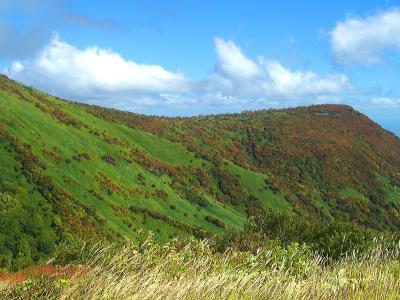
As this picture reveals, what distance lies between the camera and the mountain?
164 feet

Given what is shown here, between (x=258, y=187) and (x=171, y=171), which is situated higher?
(x=171, y=171)

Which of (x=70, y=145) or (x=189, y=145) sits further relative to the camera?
(x=189, y=145)

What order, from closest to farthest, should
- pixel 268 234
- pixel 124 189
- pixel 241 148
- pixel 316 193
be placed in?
pixel 268 234
pixel 124 189
pixel 316 193
pixel 241 148

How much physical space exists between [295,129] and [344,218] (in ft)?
149

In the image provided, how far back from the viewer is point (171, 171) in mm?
83625

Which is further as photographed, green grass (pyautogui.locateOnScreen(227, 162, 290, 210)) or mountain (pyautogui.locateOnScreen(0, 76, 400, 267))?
green grass (pyautogui.locateOnScreen(227, 162, 290, 210))

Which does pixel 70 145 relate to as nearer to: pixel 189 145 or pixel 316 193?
pixel 189 145

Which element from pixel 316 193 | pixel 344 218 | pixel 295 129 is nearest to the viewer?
pixel 344 218

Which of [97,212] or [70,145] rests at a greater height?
[70,145]

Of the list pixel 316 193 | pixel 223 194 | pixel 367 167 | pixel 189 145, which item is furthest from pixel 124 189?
pixel 367 167

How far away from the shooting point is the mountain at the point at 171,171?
4997cm

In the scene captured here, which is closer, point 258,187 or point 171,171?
point 171,171

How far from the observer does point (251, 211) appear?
8612cm

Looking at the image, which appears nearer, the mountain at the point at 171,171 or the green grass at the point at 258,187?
the mountain at the point at 171,171
